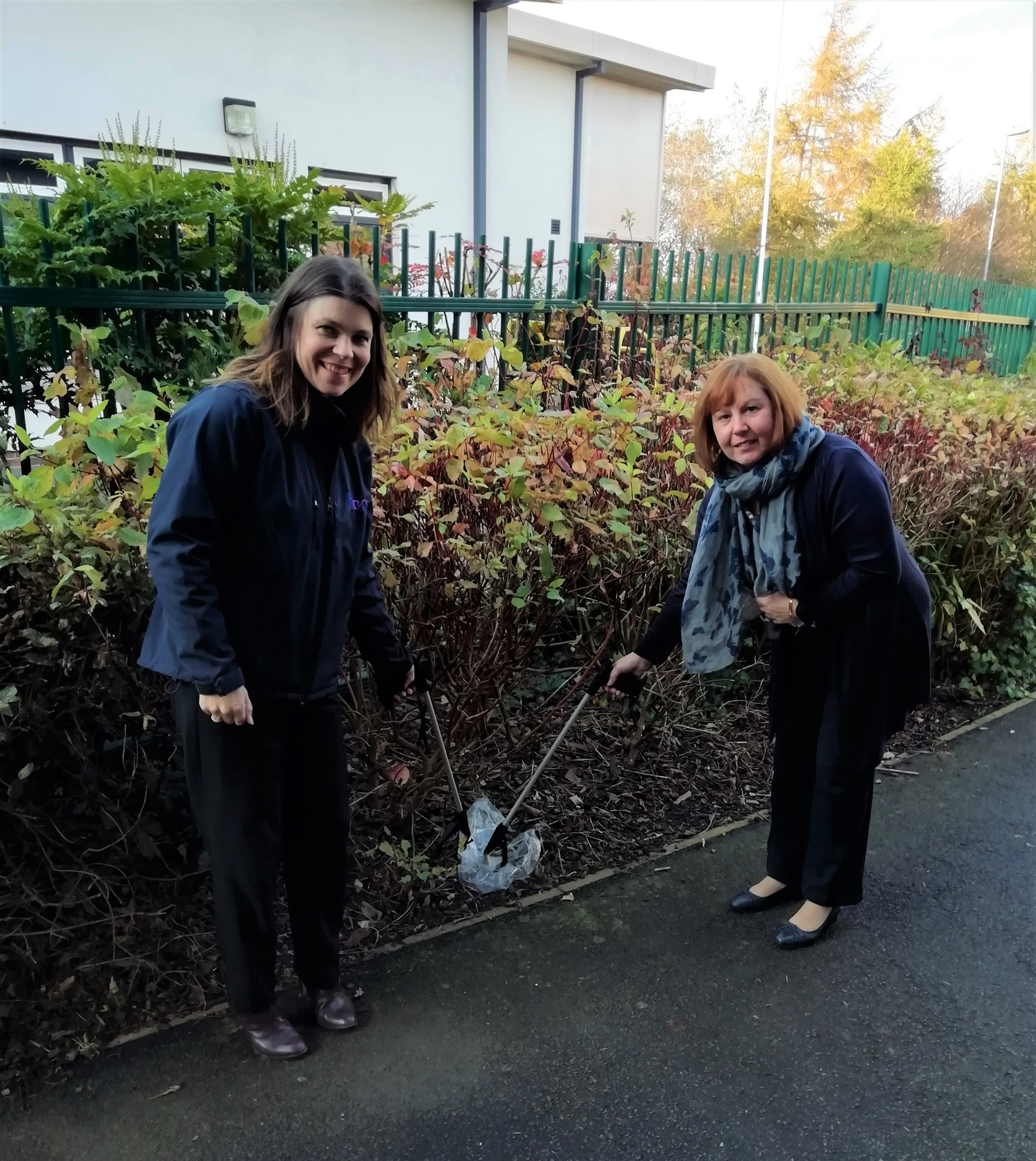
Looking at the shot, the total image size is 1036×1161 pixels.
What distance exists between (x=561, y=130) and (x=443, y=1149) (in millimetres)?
15293

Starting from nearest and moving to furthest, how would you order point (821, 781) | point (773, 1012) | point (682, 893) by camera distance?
point (773, 1012) < point (821, 781) < point (682, 893)

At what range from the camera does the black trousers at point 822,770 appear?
2.63m

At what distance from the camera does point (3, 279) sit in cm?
311

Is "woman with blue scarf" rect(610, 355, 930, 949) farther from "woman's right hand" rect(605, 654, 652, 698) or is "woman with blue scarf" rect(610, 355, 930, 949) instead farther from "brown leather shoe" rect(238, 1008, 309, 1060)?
"brown leather shoe" rect(238, 1008, 309, 1060)

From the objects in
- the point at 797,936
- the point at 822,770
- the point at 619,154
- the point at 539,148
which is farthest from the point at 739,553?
the point at 619,154

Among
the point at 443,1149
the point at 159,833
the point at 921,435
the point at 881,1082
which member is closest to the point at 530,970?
the point at 443,1149

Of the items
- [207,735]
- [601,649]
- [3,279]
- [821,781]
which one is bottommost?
[821,781]

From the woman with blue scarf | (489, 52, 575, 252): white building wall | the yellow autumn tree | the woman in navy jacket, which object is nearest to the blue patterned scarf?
the woman with blue scarf

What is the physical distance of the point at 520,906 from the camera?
2904mm

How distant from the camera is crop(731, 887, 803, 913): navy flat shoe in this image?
2912 millimetres

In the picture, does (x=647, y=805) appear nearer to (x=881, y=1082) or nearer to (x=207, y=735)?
(x=881, y=1082)

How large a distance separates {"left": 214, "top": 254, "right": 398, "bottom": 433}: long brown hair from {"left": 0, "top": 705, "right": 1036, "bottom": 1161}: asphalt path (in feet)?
5.34

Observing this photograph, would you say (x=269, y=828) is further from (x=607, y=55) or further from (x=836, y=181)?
(x=836, y=181)

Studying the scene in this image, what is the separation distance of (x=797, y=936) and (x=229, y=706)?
192 cm
